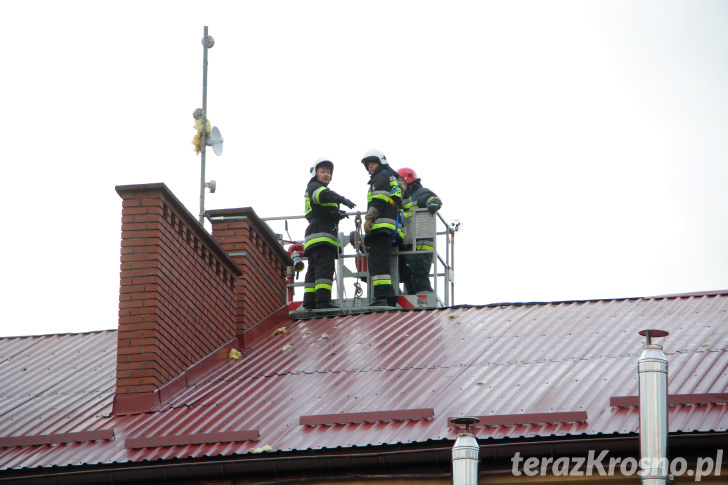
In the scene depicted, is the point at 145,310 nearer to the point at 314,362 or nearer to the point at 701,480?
the point at 314,362

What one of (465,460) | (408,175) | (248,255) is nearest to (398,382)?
(465,460)

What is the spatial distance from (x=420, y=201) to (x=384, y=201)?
188 cm

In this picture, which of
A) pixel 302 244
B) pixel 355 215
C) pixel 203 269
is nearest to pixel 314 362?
pixel 203 269

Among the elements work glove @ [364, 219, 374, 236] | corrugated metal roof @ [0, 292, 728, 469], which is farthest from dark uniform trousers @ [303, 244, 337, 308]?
corrugated metal roof @ [0, 292, 728, 469]

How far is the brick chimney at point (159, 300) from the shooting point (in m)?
12.9

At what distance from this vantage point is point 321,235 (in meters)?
16.3

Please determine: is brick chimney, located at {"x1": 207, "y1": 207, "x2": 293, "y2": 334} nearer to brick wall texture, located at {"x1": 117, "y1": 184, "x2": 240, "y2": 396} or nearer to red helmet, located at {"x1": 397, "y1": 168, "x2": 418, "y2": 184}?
brick wall texture, located at {"x1": 117, "y1": 184, "x2": 240, "y2": 396}

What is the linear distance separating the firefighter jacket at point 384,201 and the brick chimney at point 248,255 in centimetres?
142

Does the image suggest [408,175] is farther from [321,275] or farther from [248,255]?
[248,255]

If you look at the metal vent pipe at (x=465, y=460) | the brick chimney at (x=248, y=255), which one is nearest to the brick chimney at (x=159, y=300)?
A: the brick chimney at (x=248, y=255)

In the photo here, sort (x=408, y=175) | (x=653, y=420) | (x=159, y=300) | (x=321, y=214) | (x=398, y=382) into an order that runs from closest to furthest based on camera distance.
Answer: (x=653, y=420) < (x=398, y=382) < (x=159, y=300) < (x=321, y=214) < (x=408, y=175)

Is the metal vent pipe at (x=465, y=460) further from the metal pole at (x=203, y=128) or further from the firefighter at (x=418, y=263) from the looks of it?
the firefighter at (x=418, y=263)

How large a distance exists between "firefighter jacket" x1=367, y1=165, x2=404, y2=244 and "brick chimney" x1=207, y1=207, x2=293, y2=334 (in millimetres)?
1424

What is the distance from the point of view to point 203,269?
46.3ft
